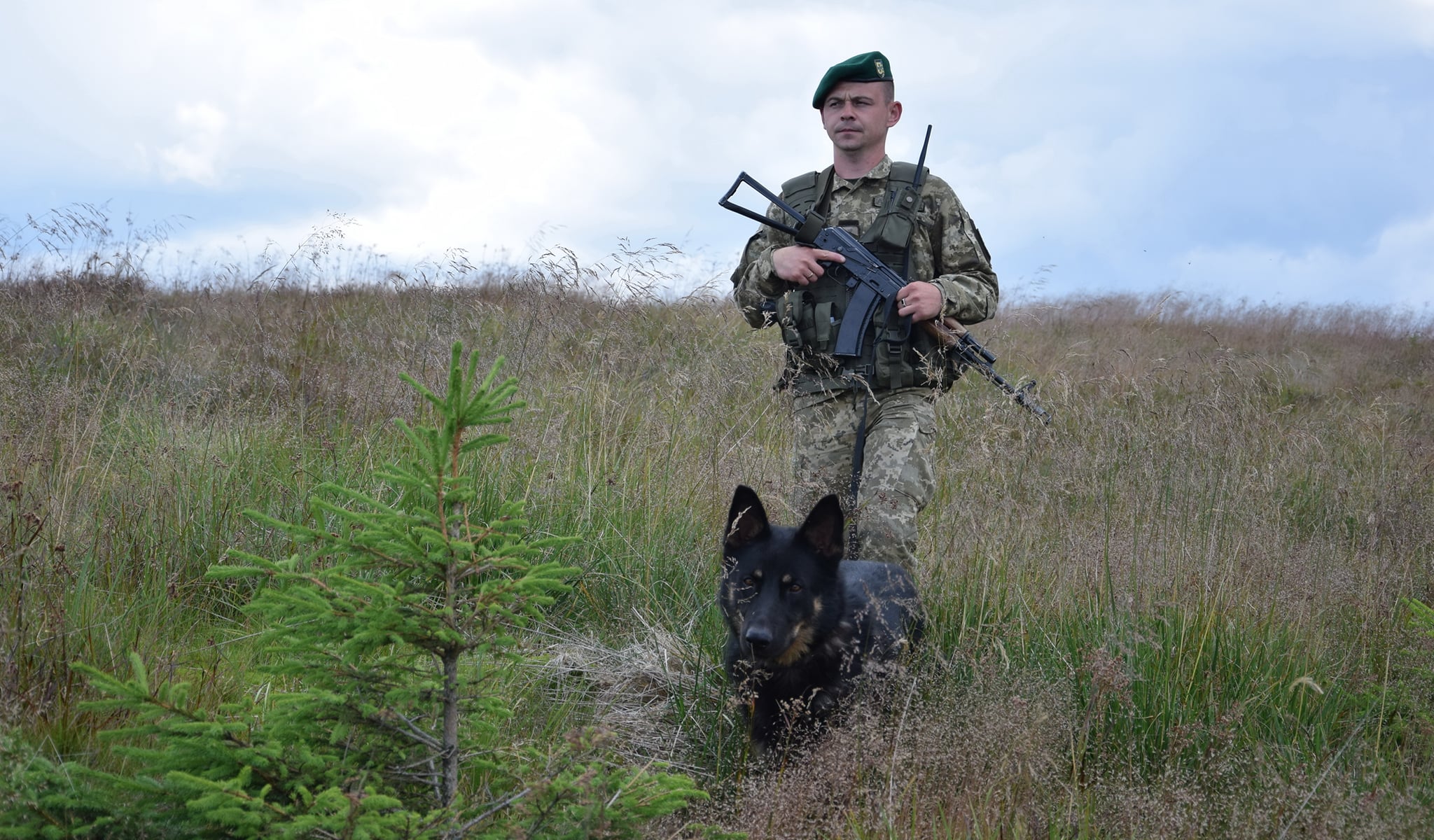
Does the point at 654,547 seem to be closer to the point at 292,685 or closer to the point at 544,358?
the point at 292,685

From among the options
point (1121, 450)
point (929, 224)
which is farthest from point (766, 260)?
point (1121, 450)

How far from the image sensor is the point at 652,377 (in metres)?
6.47

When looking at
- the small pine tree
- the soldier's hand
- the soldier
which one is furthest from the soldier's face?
the small pine tree

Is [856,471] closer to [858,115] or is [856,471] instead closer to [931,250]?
[931,250]

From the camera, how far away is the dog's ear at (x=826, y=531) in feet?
10.2

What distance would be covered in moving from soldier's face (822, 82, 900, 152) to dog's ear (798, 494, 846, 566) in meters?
2.16

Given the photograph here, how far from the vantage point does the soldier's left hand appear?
4.30m

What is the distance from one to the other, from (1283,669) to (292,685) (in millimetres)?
3493

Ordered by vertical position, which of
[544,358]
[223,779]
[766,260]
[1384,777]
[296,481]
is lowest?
[1384,777]

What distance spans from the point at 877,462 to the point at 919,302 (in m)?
0.76

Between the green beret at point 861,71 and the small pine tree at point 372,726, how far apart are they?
317 centimetres

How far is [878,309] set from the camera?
444 cm

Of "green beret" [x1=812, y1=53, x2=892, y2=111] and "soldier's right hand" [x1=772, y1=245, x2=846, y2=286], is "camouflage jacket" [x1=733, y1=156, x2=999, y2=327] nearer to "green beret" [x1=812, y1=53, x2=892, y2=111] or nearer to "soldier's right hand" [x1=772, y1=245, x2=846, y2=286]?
"soldier's right hand" [x1=772, y1=245, x2=846, y2=286]

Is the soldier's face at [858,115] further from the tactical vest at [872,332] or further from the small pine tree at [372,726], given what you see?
the small pine tree at [372,726]
